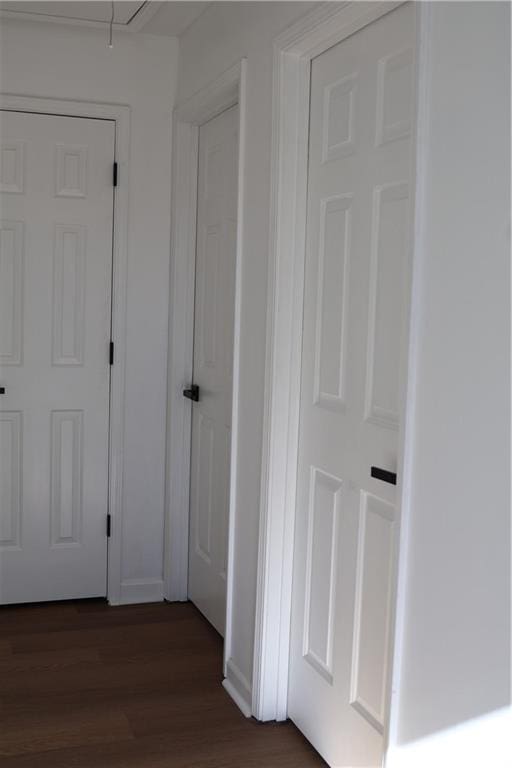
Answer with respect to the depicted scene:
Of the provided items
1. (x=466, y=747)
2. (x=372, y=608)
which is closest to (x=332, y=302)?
(x=372, y=608)

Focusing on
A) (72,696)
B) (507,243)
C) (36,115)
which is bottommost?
(72,696)

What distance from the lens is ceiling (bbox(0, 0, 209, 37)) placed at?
130 inches

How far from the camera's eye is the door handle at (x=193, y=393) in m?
3.76

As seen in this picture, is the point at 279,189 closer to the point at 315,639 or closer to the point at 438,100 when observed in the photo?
the point at 438,100

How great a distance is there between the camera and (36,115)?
3.64m

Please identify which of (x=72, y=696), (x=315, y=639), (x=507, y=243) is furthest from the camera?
(x=72, y=696)

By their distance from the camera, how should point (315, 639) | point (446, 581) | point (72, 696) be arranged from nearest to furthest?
point (446, 581) → point (315, 639) → point (72, 696)

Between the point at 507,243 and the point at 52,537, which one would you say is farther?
the point at 52,537

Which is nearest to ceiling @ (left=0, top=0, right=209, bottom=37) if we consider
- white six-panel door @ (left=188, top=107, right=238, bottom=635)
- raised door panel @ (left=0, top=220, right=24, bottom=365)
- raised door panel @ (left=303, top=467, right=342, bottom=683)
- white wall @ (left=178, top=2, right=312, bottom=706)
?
white wall @ (left=178, top=2, right=312, bottom=706)

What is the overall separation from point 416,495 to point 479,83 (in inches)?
32.7

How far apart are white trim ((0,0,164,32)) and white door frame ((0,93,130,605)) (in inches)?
11.6

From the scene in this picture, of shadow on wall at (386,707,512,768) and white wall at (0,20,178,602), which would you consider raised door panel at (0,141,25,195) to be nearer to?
white wall at (0,20,178,602)

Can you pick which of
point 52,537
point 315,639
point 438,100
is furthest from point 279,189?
point 52,537

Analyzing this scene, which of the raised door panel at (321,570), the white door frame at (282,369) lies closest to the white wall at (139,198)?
the white door frame at (282,369)
